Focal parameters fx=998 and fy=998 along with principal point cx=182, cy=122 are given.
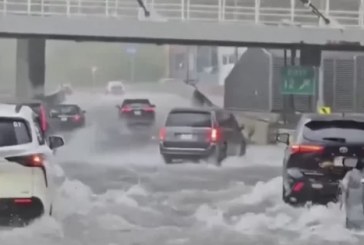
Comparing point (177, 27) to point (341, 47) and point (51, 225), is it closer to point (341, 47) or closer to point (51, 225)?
point (341, 47)

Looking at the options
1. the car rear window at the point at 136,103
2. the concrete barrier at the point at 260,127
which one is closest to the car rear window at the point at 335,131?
the concrete barrier at the point at 260,127

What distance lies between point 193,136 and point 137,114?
21.4 metres

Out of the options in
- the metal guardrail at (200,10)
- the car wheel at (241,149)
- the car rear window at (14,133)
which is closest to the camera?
the car rear window at (14,133)

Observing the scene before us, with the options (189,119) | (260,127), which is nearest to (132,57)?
(260,127)

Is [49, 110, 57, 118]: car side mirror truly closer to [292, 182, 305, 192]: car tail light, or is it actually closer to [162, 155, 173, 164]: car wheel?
[162, 155, 173, 164]: car wheel

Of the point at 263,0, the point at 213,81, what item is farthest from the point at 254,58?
the point at 213,81

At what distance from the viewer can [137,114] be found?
47.6 meters

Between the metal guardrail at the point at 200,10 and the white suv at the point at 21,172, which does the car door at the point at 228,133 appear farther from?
the white suv at the point at 21,172

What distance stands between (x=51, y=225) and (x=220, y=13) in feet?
81.3

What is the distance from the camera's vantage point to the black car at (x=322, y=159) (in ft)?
47.7

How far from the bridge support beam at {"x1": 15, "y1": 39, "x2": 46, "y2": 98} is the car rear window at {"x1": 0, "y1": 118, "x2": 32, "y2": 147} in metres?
35.4

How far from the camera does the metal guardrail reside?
35.3 m

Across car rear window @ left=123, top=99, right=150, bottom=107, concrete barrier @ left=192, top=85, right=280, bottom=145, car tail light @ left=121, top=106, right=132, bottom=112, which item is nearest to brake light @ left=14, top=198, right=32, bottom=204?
concrete barrier @ left=192, top=85, right=280, bottom=145

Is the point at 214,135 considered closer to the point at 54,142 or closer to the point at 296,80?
the point at 296,80
